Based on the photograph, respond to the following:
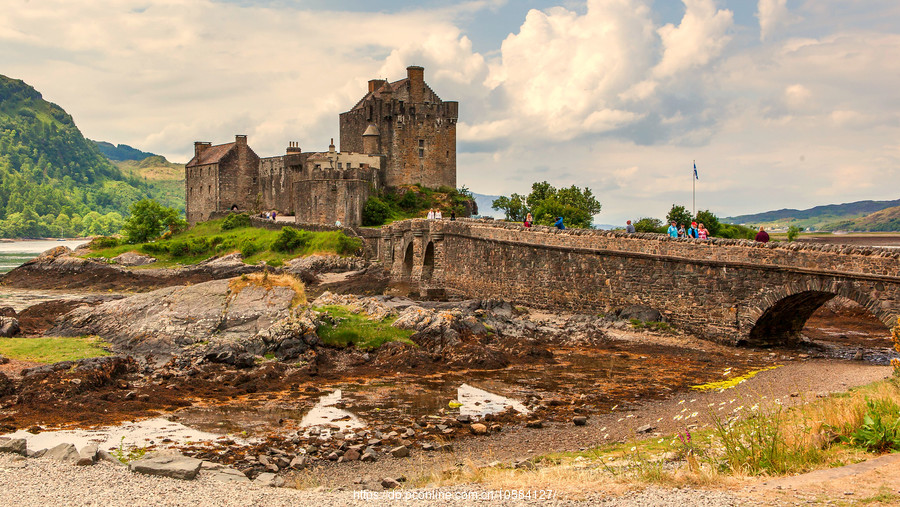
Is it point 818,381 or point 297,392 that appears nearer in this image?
point 818,381

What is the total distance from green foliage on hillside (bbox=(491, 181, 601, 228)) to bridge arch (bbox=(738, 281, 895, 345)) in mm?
29483

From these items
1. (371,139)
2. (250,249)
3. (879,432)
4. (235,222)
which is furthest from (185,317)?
(235,222)

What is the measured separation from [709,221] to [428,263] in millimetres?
21669

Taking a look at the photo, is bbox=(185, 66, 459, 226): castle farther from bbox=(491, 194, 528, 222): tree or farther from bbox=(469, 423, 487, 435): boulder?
bbox=(469, 423, 487, 435): boulder

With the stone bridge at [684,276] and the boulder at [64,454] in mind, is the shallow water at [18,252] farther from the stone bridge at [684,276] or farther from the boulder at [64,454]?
the boulder at [64,454]

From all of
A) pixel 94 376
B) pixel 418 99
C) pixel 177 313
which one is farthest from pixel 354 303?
pixel 418 99

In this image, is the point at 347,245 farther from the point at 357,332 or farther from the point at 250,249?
the point at 357,332

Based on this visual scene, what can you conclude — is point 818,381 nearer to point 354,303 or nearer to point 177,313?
point 354,303

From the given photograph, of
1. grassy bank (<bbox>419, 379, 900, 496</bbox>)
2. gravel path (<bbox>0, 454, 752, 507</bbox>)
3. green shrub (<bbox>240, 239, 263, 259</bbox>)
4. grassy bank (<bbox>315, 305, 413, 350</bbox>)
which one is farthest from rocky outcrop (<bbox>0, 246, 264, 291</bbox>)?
grassy bank (<bbox>419, 379, 900, 496</bbox>)

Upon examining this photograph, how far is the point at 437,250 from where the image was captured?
42.7m

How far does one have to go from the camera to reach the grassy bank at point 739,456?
9.97m

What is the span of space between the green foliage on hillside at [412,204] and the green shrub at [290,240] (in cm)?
495

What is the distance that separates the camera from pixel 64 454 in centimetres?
1239

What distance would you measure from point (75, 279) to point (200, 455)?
43606 millimetres
